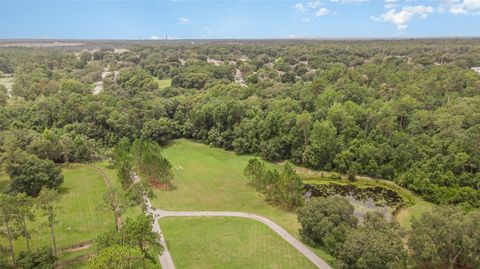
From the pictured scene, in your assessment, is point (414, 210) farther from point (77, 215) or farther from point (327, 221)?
point (77, 215)

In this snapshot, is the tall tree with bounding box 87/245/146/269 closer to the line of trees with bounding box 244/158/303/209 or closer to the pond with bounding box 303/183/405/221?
the line of trees with bounding box 244/158/303/209

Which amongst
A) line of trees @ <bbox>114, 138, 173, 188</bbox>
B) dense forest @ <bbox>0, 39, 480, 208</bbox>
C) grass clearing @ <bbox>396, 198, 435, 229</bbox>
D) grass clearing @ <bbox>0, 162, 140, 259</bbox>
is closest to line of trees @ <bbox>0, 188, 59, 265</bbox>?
grass clearing @ <bbox>0, 162, 140, 259</bbox>

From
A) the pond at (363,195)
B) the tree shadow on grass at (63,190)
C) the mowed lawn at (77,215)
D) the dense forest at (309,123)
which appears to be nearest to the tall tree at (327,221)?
the pond at (363,195)

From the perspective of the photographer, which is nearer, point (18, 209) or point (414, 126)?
point (18, 209)

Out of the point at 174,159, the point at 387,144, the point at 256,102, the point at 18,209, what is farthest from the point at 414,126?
the point at 18,209

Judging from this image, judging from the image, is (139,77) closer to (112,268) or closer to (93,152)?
(93,152)

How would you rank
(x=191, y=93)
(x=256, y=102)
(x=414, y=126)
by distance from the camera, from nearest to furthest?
1. (x=414, y=126)
2. (x=256, y=102)
3. (x=191, y=93)

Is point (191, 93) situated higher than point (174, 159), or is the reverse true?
point (191, 93)
